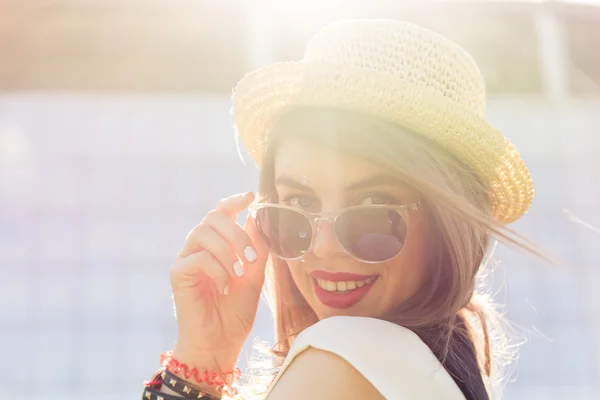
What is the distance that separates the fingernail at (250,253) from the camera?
181 centimetres

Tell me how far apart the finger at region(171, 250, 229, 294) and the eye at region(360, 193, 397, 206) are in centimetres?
48

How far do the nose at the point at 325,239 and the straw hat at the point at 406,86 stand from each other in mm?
287

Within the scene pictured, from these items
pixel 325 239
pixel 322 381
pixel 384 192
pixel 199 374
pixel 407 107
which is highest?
pixel 407 107

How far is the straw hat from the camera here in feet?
5.08

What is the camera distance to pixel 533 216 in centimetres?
591

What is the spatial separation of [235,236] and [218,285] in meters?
0.17

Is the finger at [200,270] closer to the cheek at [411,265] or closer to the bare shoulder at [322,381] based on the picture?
the cheek at [411,265]

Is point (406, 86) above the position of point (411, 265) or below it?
above

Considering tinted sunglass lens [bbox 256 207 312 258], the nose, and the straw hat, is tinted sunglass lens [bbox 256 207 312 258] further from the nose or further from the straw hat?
the straw hat

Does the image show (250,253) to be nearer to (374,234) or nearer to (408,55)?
(374,234)

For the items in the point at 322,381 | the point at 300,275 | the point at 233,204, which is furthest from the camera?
the point at 233,204

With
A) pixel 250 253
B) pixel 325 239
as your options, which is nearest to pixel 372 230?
pixel 325 239

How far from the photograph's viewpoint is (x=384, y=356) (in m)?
1.15

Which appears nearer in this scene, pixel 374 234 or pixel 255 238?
pixel 374 234
